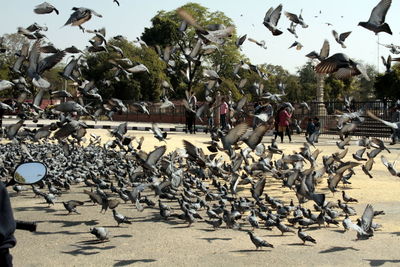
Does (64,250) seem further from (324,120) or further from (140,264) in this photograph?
(324,120)

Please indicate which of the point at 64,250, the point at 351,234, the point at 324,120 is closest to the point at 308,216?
the point at 351,234

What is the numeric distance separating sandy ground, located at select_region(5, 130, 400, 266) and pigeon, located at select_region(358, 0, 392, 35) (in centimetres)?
242

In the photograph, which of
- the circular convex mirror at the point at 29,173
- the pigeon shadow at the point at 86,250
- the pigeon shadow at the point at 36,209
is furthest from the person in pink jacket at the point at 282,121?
the circular convex mirror at the point at 29,173

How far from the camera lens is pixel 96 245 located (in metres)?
5.67

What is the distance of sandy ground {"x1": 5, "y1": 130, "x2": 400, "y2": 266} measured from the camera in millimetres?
5121

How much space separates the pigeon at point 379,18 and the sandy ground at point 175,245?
242 cm

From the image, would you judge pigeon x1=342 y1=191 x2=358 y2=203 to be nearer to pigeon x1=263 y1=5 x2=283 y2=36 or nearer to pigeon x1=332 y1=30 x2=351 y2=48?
pigeon x1=332 y1=30 x2=351 y2=48

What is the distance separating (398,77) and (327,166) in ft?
148

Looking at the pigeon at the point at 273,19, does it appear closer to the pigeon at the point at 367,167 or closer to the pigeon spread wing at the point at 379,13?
the pigeon spread wing at the point at 379,13

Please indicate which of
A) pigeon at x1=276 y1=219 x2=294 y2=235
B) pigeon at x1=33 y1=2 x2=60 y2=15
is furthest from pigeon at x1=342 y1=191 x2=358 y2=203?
pigeon at x1=33 y1=2 x2=60 y2=15

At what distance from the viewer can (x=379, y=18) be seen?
255 inches

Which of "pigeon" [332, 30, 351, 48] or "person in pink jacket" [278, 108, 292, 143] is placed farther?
"person in pink jacket" [278, 108, 292, 143]

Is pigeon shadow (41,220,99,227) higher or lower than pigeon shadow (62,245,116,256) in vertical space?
higher

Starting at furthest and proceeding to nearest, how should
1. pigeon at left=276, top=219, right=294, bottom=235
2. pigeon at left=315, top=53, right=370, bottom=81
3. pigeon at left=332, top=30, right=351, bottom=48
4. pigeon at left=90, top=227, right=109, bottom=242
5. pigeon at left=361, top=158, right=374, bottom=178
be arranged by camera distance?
pigeon at left=361, top=158, right=374, bottom=178
pigeon at left=332, top=30, right=351, bottom=48
pigeon at left=315, top=53, right=370, bottom=81
pigeon at left=276, top=219, right=294, bottom=235
pigeon at left=90, top=227, right=109, bottom=242
